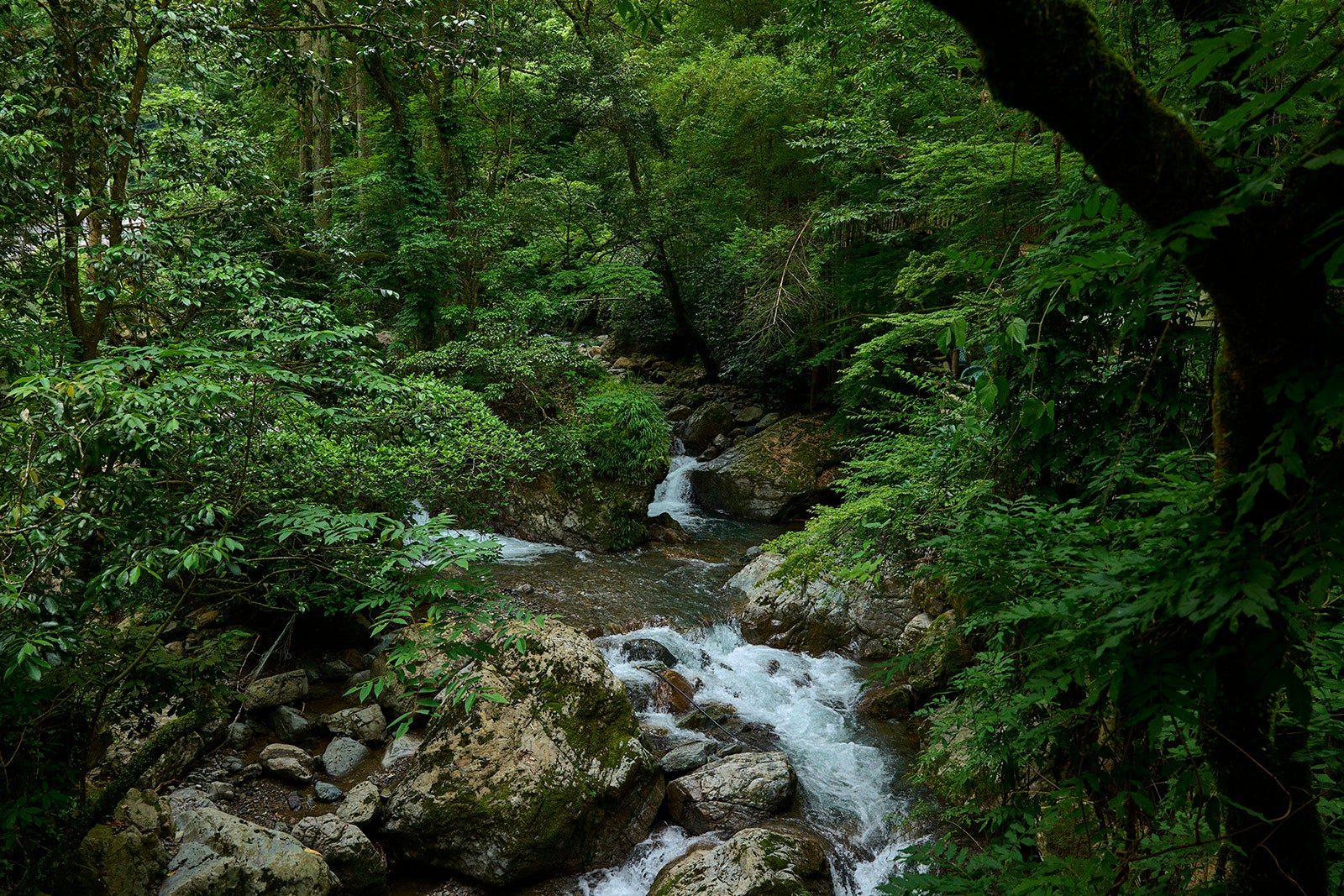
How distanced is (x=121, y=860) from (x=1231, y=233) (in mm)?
5560

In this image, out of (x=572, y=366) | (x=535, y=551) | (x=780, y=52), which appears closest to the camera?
(x=535, y=551)

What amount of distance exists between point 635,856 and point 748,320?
7877 mm

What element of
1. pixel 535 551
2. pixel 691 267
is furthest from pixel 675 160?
pixel 535 551

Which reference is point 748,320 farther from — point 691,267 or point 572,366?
point 691,267

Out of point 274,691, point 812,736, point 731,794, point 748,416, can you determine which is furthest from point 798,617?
point 748,416

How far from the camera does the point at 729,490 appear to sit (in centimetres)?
1309

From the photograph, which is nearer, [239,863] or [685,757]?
[239,863]

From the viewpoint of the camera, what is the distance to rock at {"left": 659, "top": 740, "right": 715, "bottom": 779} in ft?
18.9

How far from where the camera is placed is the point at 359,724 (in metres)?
6.06

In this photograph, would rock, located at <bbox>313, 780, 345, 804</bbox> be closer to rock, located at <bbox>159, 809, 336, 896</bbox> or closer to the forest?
the forest

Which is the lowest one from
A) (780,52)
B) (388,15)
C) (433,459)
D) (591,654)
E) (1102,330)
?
(591,654)

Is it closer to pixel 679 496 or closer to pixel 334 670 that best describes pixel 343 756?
pixel 334 670

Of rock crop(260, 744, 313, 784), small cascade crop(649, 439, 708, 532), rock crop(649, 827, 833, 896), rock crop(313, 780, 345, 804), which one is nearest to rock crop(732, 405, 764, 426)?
small cascade crop(649, 439, 708, 532)

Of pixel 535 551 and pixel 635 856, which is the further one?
pixel 535 551
